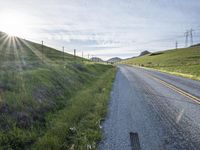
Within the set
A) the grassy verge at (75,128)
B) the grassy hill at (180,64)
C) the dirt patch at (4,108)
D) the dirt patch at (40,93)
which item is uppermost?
the grassy hill at (180,64)

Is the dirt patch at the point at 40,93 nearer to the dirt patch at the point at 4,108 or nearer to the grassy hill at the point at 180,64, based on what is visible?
the dirt patch at the point at 4,108

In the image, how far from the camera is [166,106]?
8727 millimetres

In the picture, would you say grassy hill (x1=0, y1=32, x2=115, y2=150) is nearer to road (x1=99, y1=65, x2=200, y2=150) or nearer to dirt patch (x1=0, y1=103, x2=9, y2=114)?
dirt patch (x1=0, y1=103, x2=9, y2=114)

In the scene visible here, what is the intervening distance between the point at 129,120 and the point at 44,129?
262cm

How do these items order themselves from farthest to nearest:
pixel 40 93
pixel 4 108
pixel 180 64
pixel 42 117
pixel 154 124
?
1. pixel 180 64
2. pixel 40 93
3. pixel 42 117
4. pixel 4 108
5. pixel 154 124

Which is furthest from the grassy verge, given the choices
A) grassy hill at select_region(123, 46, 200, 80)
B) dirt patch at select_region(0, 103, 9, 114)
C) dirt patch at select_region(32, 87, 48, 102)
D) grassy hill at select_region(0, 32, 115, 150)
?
grassy hill at select_region(123, 46, 200, 80)

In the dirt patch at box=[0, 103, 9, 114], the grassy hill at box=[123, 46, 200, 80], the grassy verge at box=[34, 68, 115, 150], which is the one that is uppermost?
the grassy hill at box=[123, 46, 200, 80]

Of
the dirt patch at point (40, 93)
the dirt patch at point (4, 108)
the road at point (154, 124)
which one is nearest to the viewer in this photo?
the road at point (154, 124)

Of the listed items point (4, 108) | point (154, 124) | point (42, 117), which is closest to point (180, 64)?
point (154, 124)

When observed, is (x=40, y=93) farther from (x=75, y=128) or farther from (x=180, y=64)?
(x=180, y=64)

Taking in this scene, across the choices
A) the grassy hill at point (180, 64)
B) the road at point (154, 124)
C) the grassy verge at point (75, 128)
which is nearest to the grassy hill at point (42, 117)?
the grassy verge at point (75, 128)

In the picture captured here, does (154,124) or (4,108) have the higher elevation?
(4,108)

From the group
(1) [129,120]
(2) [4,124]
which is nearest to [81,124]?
(1) [129,120]

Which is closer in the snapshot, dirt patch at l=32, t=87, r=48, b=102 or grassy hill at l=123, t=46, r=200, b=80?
dirt patch at l=32, t=87, r=48, b=102
